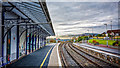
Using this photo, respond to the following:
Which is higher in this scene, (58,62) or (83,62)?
(58,62)

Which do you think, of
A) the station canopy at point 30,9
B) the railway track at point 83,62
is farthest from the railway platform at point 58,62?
the station canopy at point 30,9

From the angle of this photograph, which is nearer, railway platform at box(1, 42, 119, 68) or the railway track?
railway platform at box(1, 42, 119, 68)

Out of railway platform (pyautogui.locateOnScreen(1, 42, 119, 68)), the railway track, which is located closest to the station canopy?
railway platform (pyautogui.locateOnScreen(1, 42, 119, 68))

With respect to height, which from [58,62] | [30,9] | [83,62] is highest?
[30,9]

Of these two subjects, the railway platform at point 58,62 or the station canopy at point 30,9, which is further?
the railway platform at point 58,62

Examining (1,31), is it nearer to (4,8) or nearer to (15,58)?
(4,8)

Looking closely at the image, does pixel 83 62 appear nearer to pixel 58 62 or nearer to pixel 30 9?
pixel 58 62

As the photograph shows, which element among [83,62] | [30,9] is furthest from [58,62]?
[30,9]

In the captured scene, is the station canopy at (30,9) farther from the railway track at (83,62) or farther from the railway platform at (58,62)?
the railway track at (83,62)

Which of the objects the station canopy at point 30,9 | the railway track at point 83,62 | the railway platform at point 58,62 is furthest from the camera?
the railway track at point 83,62

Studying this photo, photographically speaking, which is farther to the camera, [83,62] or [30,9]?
[83,62]

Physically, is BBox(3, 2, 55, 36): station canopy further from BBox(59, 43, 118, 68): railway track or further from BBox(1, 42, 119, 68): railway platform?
BBox(59, 43, 118, 68): railway track

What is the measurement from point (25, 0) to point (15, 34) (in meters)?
6.07

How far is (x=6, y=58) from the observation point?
28.1 feet
